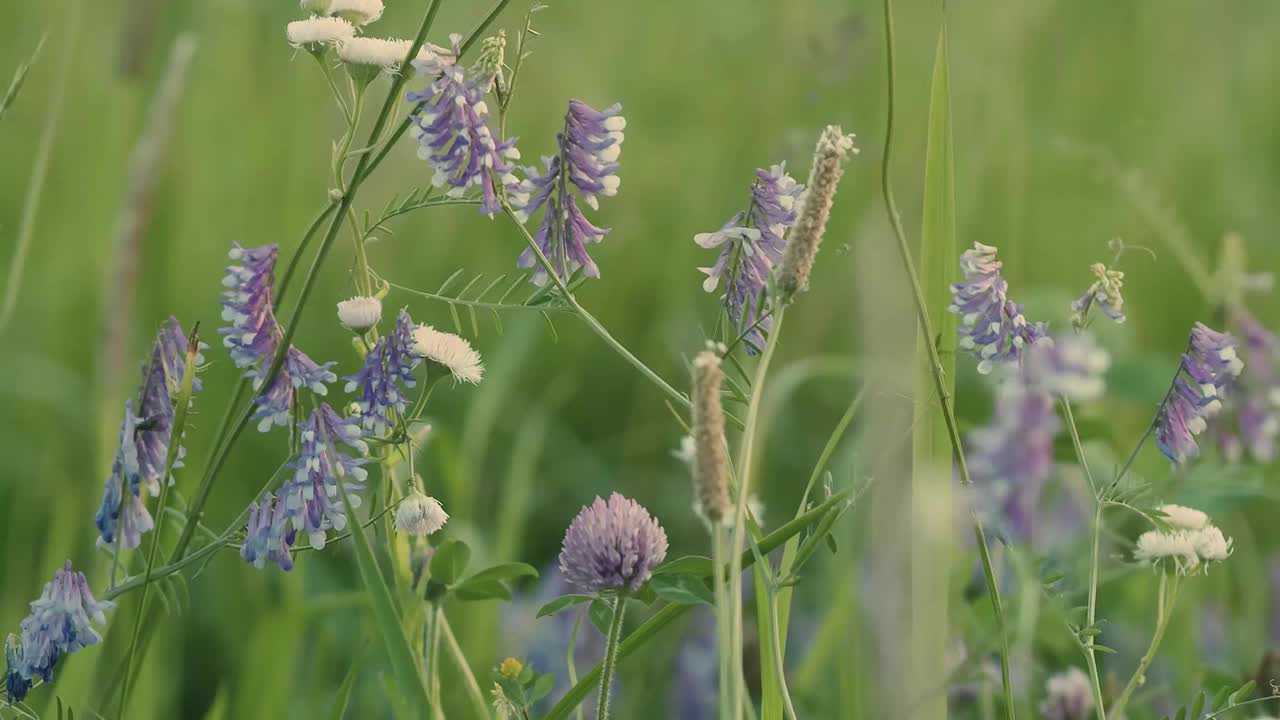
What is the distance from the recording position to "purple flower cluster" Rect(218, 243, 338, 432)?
0.81 metres

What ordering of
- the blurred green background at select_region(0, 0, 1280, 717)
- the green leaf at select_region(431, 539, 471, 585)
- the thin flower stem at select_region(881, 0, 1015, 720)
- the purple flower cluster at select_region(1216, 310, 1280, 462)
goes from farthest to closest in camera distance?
the blurred green background at select_region(0, 0, 1280, 717) → the purple flower cluster at select_region(1216, 310, 1280, 462) → the green leaf at select_region(431, 539, 471, 585) → the thin flower stem at select_region(881, 0, 1015, 720)

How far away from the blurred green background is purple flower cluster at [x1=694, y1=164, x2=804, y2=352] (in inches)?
12.6

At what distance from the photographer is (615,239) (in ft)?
9.52

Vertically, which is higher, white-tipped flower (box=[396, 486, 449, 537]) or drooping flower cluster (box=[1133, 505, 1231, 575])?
white-tipped flower (box=[396, 486, 449, 537])

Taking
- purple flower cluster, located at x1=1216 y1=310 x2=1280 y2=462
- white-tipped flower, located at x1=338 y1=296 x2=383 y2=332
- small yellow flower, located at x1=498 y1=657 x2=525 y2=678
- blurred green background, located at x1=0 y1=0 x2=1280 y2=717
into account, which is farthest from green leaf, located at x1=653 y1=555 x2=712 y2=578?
purple flower cluster, located at x1=1216 y1=310 x2=1280 y2=462

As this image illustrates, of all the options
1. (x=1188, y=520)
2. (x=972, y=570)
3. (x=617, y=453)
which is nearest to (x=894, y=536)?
(x=1188, y=520)

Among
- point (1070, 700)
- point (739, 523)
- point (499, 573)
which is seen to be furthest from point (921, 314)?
point (1070, 700)

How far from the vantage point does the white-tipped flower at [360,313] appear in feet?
2.64

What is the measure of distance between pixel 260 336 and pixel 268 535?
0.38 feet

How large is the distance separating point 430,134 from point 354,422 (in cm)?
18

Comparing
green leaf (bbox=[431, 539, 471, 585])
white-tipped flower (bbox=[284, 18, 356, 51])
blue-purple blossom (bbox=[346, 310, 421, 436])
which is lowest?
green leaf (bbox=[431, 539, 471, 585])

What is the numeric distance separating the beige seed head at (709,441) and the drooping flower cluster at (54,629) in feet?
1.30

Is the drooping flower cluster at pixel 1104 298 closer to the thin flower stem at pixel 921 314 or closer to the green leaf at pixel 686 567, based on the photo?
the thin flower stem at pixel 921 314

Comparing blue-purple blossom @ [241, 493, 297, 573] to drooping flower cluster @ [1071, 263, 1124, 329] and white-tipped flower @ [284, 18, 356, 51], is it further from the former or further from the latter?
drooping flower cluster @ [1071, 263, 1124, 329]
